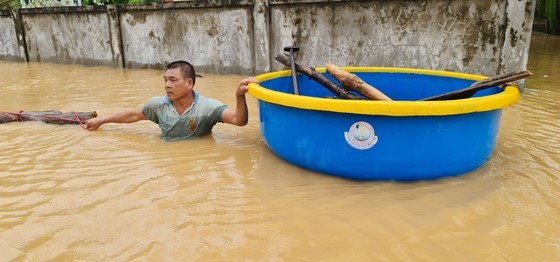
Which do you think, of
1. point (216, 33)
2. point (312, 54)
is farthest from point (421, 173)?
point (216, 33)

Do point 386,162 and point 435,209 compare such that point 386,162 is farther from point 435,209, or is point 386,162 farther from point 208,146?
point 208,146

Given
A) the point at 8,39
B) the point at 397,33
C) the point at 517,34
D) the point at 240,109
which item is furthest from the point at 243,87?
the point at 8,39

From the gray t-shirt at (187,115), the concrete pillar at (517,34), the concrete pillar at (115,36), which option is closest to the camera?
the gray t-shirt at (187,115)

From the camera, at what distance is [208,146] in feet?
10.7

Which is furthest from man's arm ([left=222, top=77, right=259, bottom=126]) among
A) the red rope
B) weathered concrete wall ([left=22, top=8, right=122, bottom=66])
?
weathered concrete wall ([left=22, top=8, right=122, bottom=66])

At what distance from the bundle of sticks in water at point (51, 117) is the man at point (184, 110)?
2.85 ft

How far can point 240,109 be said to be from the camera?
10.3 ft

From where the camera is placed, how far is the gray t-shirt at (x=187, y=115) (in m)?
3.32

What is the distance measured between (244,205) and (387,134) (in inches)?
34.8

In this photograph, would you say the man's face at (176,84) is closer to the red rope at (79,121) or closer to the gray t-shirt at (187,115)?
the gray t-shirt at (187,115)

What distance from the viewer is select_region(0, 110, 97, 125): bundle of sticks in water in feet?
13.0

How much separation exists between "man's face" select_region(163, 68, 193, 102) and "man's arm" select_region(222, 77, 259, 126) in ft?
1.18

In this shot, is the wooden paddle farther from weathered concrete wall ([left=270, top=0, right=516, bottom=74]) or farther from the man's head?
weathered concrete wall ([left=270, top=0, right=516, bottom=74])

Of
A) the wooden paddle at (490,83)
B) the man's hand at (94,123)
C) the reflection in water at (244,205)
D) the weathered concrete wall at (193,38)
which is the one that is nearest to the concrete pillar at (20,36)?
the weathered concrete wall at (193,38)
